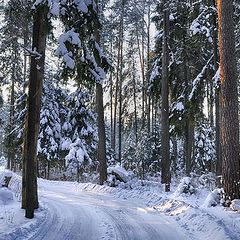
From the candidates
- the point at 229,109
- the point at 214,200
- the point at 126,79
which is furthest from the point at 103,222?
the point at 126,79

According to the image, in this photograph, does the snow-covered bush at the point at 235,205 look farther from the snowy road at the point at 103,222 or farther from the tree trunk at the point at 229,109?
the snowy road at the point at 103,222

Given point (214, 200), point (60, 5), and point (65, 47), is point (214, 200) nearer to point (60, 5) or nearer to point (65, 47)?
point (65, 47)

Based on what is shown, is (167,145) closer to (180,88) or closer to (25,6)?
(180,88)

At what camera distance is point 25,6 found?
11.5m

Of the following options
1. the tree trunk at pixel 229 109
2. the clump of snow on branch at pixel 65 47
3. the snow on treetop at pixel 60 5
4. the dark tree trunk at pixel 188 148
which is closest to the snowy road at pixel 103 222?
the tree trunk at pixel 229 109

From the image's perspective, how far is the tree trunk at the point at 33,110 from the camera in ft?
34.7

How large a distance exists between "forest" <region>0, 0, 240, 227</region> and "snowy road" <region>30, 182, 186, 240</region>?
1.15 meters

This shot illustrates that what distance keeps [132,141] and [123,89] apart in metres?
6.30

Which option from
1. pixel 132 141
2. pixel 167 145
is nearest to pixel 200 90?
pixel 167 145

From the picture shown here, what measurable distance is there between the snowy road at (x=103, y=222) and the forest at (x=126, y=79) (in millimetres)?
1151

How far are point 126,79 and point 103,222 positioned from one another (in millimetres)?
28633

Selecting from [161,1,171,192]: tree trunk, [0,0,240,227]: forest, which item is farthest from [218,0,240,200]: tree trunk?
[161,1,171,192]: tree trunk

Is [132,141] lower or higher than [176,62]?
lower

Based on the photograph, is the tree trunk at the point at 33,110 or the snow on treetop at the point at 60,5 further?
the tree trunk at the point at 33,110
